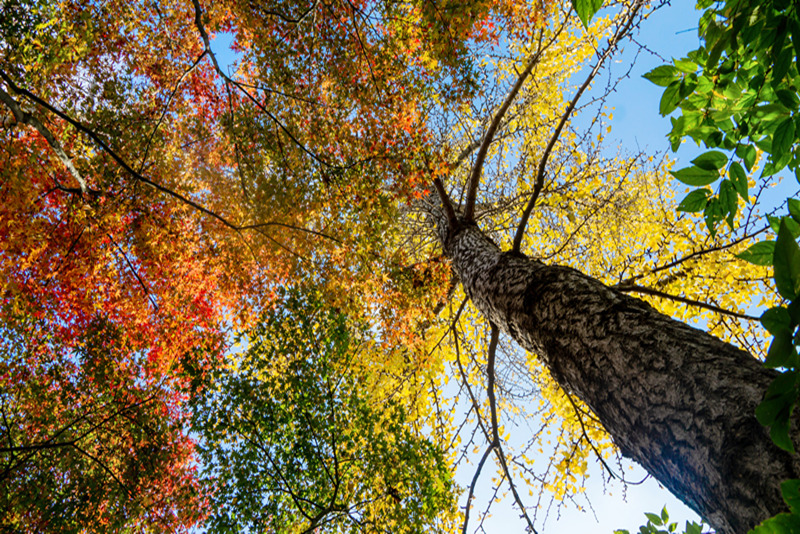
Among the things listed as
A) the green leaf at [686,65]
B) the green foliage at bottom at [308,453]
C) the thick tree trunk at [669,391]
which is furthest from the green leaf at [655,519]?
the green foliage at bottom at [308,453]

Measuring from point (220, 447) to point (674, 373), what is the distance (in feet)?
12.4

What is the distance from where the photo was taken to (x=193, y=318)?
809 centimetres

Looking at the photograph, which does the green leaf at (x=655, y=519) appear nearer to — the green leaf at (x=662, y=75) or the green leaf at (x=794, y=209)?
the green leaf at (x=794, y=209)

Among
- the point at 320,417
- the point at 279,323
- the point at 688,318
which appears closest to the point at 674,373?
the point at 320,417

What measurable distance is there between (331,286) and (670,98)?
4901 mm

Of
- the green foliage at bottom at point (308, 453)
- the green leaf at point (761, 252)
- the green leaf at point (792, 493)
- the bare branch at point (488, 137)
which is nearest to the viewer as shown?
the green leaf at point (792, 493)

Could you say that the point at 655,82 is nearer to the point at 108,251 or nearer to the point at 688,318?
the point at 688,318

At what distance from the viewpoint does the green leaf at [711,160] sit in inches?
37.3

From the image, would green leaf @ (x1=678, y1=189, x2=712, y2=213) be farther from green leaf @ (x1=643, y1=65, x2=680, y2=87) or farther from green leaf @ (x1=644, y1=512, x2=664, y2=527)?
green leaf @ (x1=644, y1=512, x2=664, y2=527)

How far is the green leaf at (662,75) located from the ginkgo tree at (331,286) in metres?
0.43

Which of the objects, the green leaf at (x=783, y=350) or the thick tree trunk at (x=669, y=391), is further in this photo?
the thick tree trunk at (x=669, y=391)

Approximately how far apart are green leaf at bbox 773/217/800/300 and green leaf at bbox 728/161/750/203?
0.61 metres

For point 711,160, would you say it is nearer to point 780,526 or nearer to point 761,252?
point 761,252

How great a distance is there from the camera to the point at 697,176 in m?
0.98
